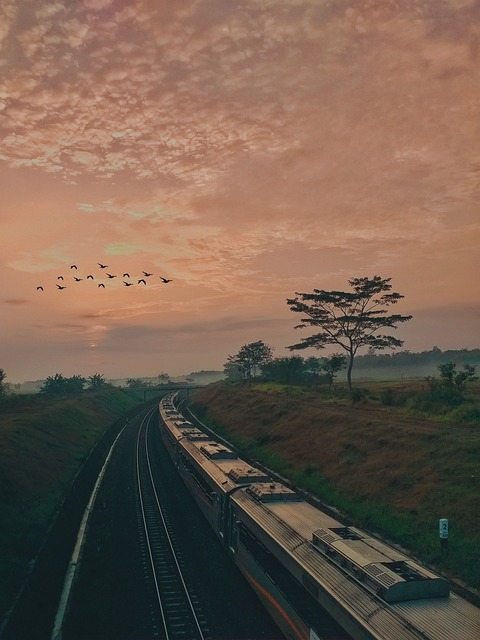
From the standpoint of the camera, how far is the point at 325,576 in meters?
13.5

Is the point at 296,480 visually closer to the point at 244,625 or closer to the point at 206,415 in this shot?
the point at 244,625

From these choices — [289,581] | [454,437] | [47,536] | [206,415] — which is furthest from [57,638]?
[206,415]

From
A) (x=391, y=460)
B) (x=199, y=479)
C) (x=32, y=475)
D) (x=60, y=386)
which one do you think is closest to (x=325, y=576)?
(x=199, y=479)

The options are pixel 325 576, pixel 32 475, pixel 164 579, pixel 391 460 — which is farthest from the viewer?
pixel 32 475

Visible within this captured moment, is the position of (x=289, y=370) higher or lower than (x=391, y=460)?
higher

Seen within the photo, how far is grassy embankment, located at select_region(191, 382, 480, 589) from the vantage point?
24.8m

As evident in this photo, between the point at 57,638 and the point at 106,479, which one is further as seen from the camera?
the point at 106,479

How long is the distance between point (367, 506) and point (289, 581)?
16.0 meters

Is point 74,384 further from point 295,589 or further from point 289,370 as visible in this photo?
point 295,589

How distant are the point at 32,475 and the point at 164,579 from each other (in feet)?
70.3

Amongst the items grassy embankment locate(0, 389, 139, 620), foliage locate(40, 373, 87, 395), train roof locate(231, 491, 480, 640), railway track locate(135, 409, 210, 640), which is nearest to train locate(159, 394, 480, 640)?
train roof locate(231, 491, 480, 640)

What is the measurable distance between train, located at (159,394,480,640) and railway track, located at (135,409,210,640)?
2.55 meters

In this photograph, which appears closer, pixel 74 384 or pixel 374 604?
pixel 374 604

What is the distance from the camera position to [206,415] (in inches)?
3381
